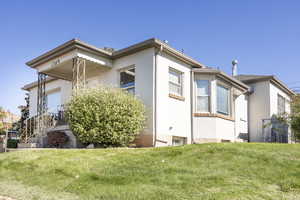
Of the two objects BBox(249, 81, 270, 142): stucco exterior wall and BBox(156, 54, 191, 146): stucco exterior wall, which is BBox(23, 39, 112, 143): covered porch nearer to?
BBox(156, 54, 191, 146): stucco exterior wall

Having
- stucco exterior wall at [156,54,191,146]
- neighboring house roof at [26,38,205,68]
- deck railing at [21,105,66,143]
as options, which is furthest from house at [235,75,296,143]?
deck railing at [21,105,66,143]

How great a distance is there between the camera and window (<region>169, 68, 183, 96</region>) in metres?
13.6

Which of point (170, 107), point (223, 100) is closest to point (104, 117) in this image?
point (170, 107)

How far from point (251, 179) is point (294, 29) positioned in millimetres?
12478

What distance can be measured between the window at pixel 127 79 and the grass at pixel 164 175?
19.6 feet

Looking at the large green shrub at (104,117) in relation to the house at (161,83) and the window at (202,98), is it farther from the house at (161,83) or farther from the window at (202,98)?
the window at (202,98)

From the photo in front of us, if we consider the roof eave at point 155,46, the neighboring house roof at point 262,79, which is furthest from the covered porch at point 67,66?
the neighboring house roof at point 262,79

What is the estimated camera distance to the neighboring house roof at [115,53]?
12449 mm

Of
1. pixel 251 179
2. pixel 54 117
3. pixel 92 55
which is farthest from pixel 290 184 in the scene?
pixel 54 117

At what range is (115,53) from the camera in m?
13.8

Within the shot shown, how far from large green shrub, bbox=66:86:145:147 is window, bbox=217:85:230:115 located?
18.9 feet

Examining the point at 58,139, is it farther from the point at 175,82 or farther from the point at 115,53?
the point at 175,82

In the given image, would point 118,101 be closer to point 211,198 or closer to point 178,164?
point 178,164

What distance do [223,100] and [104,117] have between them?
7.71m
